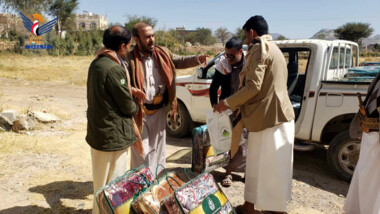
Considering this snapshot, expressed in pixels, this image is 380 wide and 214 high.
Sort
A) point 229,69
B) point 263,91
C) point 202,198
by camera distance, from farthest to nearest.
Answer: point 229,69 < point 263,91 < point 202,198

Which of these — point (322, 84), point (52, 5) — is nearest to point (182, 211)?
point (322, 84)

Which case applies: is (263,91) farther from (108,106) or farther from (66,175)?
(66,175)

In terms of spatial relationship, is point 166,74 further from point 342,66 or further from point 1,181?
point 342,66

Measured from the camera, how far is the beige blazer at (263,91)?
2.68 meters

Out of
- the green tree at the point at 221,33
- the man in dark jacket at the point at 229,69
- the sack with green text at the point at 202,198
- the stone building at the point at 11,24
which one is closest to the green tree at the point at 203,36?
the green tree at the point at 221,33

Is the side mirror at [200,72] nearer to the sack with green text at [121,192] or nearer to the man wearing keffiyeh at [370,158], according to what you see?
the sack with green text at [121,192]

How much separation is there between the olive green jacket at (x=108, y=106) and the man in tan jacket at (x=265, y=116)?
965 millimetres

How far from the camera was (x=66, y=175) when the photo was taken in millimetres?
4336

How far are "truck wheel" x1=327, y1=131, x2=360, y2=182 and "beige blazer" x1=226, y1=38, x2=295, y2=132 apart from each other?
1620 mm

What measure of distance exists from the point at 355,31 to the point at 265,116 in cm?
4985

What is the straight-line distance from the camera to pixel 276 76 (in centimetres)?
277

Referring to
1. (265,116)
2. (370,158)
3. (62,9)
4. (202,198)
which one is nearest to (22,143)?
(202,198)

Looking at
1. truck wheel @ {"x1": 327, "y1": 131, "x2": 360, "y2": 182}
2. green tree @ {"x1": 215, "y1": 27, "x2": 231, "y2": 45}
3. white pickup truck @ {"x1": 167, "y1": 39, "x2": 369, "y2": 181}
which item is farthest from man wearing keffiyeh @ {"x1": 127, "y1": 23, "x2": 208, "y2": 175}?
green tree @ {"x1": 215, "y1": 27, "x2": 231, "y2": 45}

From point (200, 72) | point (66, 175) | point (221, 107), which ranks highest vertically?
point (200, 72)
